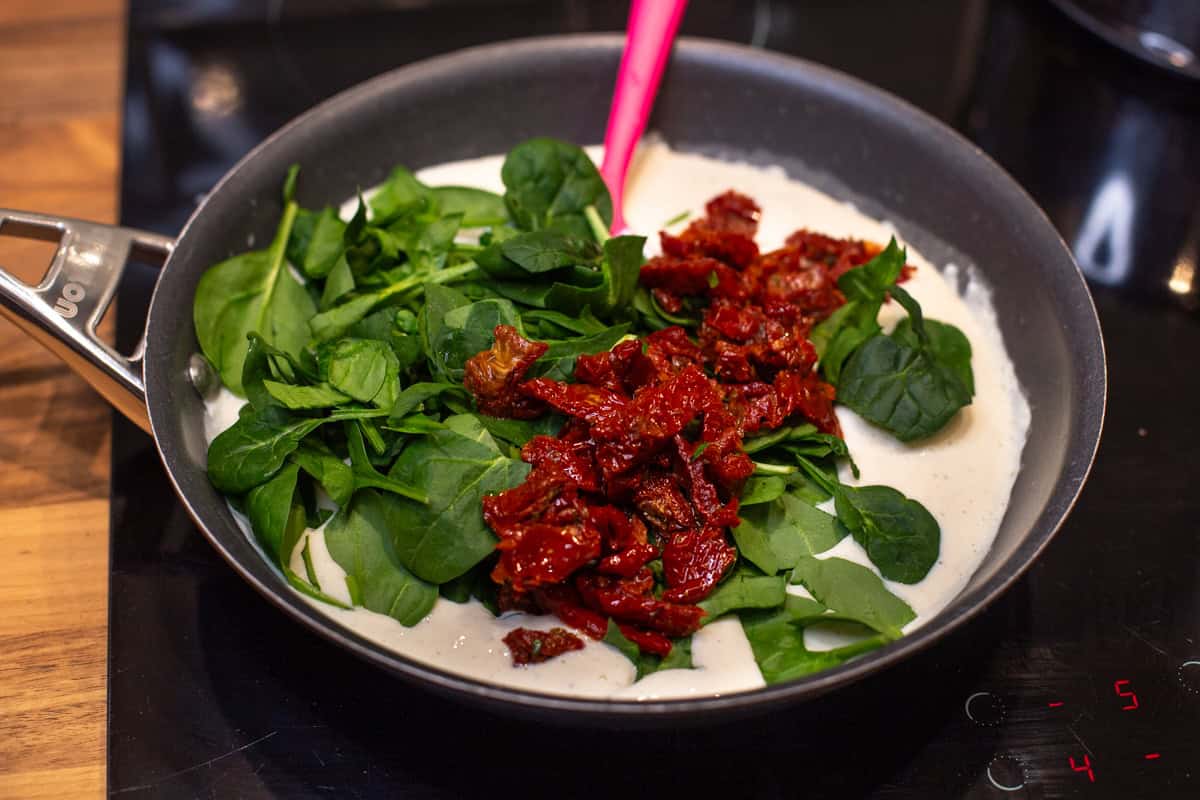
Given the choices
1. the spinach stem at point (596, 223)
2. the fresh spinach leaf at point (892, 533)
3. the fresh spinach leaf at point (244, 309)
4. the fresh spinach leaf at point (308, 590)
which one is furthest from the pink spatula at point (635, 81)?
the fresh spinach leaf at point (308, 590)

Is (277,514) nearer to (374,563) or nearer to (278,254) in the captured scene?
(374,563)

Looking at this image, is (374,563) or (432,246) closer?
(374,563)

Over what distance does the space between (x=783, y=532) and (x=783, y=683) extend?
24 cm

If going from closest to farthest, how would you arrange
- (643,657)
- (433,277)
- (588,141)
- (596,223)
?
(643,657) < (433,277) < (596,223) < (588,141)

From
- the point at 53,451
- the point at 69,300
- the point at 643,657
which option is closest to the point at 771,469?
the point at 643,657

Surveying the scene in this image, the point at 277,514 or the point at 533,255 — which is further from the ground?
the point at 533,255

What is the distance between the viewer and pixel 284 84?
1.90m

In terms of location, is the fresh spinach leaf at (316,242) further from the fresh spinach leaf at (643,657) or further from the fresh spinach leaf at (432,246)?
the fresh spinach leaf at (643,657)

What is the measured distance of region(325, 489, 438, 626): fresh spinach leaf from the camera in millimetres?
1062

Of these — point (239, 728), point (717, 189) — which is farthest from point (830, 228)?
point (239, 728)

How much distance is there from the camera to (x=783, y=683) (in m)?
0.91

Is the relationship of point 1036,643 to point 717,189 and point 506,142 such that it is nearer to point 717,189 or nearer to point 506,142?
point 717,189

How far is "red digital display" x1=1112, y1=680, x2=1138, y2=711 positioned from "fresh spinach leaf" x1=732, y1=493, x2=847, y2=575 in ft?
1.16

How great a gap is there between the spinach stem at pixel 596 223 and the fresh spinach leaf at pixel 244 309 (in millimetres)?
371
